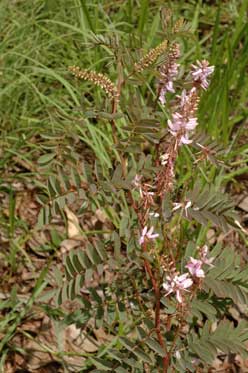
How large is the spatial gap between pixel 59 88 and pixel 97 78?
1.35 metres

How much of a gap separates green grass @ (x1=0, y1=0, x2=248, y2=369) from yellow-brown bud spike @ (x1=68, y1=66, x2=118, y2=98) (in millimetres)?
869

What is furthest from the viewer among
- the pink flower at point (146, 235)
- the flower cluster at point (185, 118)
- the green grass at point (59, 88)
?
the green grass at point (59, 88)

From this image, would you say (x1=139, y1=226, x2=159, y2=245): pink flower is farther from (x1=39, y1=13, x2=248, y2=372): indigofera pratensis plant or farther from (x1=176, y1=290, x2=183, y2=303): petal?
(x1=176, y1=290, x2=183, y2=303): petal

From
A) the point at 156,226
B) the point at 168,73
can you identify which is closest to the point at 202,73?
the point at 168,73

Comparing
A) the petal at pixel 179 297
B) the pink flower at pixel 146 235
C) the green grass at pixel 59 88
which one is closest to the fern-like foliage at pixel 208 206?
the pink flower at pixel 146 235

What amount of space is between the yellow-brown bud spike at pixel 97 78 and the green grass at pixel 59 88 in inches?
34.2

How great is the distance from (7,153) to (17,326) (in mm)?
674

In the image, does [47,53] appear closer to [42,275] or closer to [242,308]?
[42,275]

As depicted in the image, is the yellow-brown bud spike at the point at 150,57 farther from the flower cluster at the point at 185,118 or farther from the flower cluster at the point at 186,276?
the flower cluster at the point at 186,276

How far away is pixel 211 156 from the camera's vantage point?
1.57 meters

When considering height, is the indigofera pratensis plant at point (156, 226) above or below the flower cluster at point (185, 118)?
below

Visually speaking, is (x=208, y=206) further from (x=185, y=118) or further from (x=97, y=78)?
(x=97, y=78)

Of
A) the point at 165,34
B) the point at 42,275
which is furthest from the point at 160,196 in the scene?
the point at 42,275

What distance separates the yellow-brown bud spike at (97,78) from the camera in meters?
1.47
